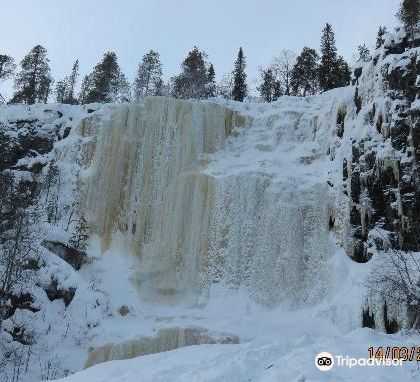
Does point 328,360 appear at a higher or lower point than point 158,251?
lower

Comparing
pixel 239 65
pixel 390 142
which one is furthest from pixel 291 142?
A: pixel 239 65

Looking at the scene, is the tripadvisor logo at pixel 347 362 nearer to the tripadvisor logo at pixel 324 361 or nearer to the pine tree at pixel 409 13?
the tripadvisor logo at pixel 324 361

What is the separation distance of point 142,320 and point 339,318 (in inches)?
304

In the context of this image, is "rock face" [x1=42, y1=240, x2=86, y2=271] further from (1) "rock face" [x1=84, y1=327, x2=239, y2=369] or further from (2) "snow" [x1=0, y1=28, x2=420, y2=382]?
(1) "rock face" [x1=84, y1=327, x2=239, y2=369]

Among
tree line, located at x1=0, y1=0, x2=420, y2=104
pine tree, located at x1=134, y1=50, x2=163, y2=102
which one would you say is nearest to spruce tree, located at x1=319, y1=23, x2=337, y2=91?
tree line, located at x1=0, y1=0, x2=420, y2=104

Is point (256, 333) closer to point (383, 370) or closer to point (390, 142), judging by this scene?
point (390, 142)

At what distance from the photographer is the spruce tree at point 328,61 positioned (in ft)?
131

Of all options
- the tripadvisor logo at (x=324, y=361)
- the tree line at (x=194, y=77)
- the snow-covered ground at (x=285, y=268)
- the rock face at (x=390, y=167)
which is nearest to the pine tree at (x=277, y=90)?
the tree line at (x=194, y=77)

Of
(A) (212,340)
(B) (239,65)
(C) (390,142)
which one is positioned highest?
(B) (239,65)

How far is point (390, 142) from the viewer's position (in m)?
21.1

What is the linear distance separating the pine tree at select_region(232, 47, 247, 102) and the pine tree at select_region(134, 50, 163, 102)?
702 cm

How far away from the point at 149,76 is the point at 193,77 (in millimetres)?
6361

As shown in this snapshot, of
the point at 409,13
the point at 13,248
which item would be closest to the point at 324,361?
the point at 13,248

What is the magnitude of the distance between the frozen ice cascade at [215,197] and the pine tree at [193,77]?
13981 mm
